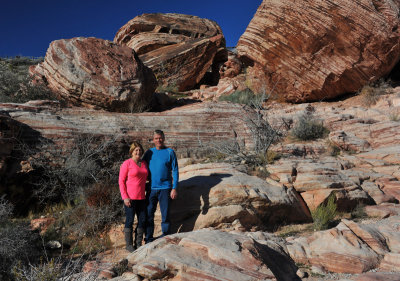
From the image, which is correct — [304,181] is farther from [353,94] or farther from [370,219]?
[353,94]

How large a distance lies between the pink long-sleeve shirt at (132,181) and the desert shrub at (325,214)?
3125 mm

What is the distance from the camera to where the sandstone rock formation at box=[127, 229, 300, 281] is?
271 centimetres

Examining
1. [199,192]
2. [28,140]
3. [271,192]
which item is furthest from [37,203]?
[271,192]

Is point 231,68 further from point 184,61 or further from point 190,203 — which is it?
point 190,203

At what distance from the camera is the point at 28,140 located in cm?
596

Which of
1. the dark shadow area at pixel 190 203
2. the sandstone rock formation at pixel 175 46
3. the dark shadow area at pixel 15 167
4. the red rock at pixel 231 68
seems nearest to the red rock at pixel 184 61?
the sandstone rock formation at pixel 175 46

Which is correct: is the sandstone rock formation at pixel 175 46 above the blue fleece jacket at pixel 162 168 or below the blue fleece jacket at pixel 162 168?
above

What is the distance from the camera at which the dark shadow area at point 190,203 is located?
4.68 metres

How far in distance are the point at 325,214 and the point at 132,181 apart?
3.44 meters

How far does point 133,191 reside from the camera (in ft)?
13.0

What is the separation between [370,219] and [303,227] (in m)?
1.32

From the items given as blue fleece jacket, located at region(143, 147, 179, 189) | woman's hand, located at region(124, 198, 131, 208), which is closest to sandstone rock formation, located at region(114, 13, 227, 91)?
blue fleece jacket, located at region(143, 147, 179, 189)

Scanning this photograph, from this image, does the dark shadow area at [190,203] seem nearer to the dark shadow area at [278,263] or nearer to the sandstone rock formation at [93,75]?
the dark shadow area at [278,263]

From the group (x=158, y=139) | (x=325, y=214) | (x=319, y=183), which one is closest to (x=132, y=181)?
(x=158, y=139)
